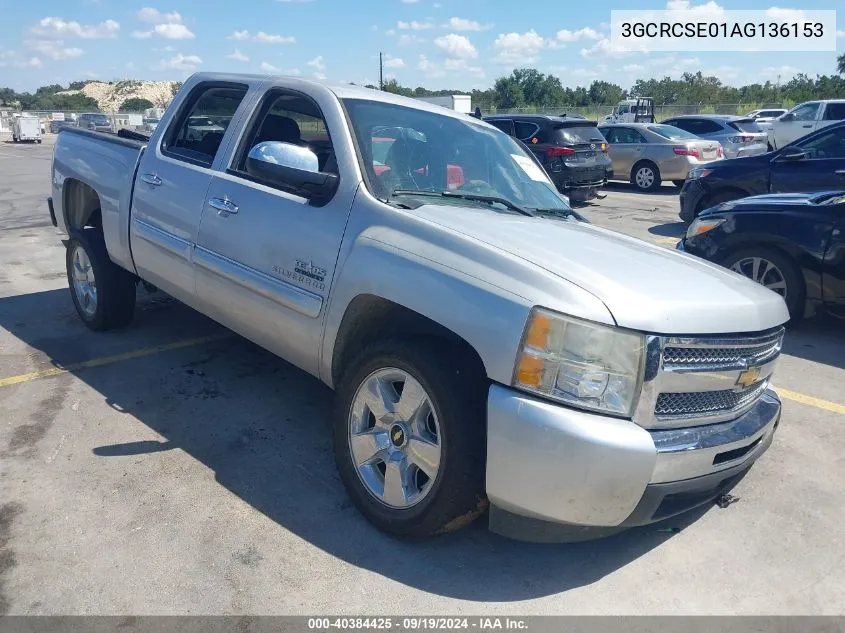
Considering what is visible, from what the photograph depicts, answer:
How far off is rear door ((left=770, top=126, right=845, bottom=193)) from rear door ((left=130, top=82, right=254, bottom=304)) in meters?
7.65

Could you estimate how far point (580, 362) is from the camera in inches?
102

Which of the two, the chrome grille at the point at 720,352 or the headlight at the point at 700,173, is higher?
the headlight at the point at 700,173

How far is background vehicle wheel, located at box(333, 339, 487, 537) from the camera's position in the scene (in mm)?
2783

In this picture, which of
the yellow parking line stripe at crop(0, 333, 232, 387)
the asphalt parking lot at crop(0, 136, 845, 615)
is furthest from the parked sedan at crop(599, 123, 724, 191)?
the yellow parking line stripe at crop(0, 333, 232, 387)

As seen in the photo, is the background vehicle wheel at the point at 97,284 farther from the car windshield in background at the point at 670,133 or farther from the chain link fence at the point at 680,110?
the chain link fence at the point at 680,110

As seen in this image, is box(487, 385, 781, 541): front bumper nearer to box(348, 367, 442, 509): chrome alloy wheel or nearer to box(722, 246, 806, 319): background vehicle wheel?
box(348, 367, 442, 509): chrome alloy wheel

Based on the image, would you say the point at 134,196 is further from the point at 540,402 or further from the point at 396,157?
the point at 540,402

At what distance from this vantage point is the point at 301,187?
3.53 m

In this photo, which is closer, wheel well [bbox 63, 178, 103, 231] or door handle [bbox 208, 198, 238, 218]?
door handle [bbox 208, 198, 238, 218]

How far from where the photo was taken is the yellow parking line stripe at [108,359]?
15.7ft

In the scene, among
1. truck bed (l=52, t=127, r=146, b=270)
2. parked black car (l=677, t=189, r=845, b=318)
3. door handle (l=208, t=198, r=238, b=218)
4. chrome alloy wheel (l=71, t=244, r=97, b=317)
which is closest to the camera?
door handle (l=208, t=198, r=238, b=218)

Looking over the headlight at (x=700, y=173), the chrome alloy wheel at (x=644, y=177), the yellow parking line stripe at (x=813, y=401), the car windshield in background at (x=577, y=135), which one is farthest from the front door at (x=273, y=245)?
the chrome alloy wheel at (x=644, y=177)

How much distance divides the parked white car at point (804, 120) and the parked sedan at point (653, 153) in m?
4.12

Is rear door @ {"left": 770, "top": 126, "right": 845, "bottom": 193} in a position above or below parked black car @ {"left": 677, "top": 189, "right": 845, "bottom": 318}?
above
